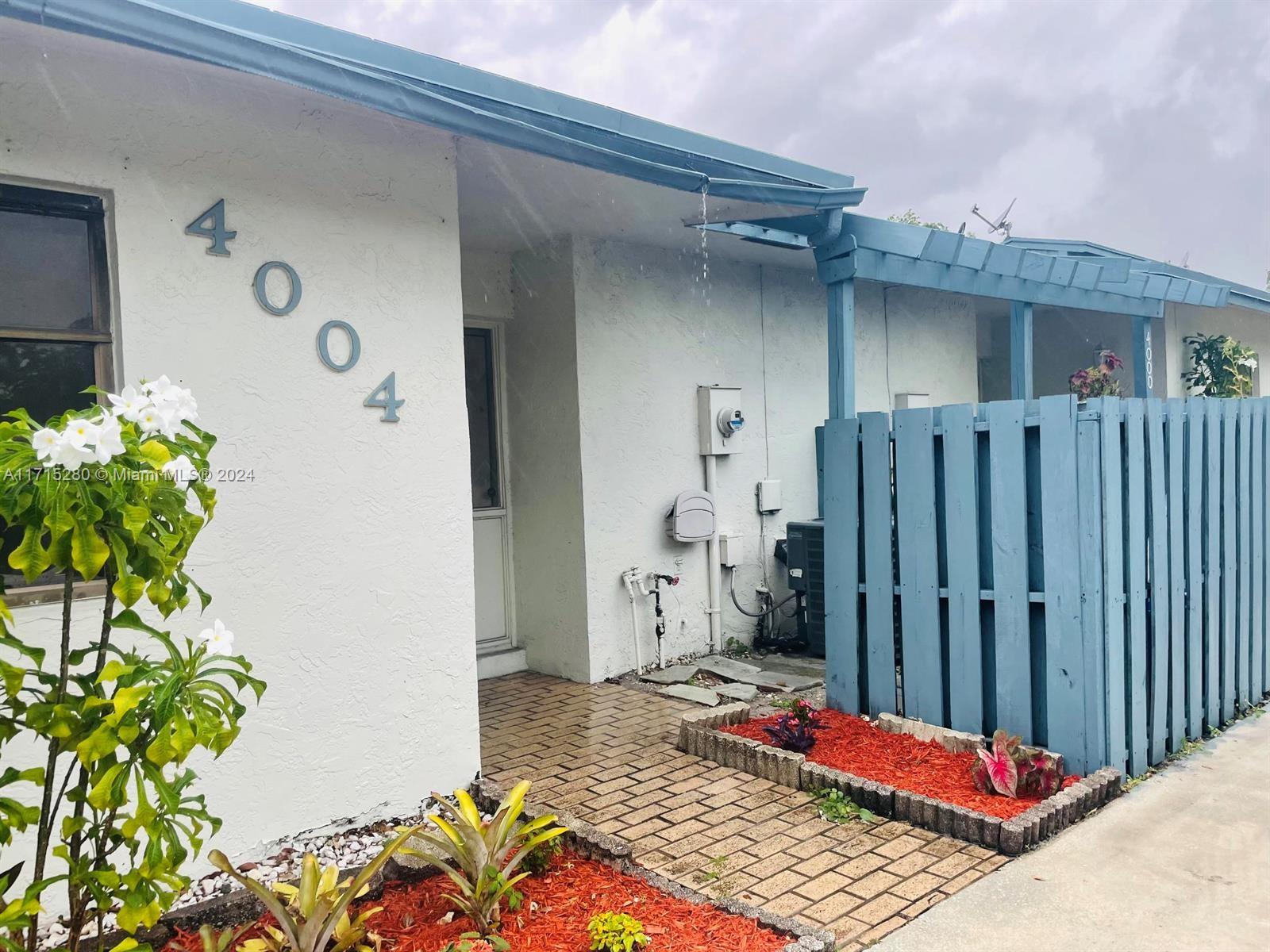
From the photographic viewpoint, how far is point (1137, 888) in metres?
3.44

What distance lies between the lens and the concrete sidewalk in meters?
3.10

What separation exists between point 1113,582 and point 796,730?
1.78m

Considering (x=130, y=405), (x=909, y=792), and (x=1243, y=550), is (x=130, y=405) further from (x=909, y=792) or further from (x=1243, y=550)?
(x=1243, y=550)

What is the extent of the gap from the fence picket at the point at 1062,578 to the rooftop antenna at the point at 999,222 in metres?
9.70

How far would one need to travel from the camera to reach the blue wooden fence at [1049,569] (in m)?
4.41

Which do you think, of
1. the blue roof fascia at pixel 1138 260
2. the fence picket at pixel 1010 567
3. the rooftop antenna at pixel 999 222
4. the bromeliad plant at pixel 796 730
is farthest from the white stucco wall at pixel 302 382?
the rooftop antenna at pixel 999 222

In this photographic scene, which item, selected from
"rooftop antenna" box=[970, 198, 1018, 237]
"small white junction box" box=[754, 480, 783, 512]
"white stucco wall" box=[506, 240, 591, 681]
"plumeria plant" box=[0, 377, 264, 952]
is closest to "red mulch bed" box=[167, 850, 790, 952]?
"plumeria plant" box=[0, 377, 264, 952]

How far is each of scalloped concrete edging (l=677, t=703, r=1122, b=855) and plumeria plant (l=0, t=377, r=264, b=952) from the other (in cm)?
304

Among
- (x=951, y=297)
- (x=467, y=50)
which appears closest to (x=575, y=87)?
(x=467, y=50)

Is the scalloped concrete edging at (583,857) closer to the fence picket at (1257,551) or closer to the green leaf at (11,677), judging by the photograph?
the green leaf at (11,677)

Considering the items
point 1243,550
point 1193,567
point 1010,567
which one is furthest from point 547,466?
point 1243,550

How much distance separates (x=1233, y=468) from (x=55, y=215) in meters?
6.26

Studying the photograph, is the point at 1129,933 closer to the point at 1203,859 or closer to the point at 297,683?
the point at 1203,859

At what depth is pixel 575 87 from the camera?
42.0 meters
